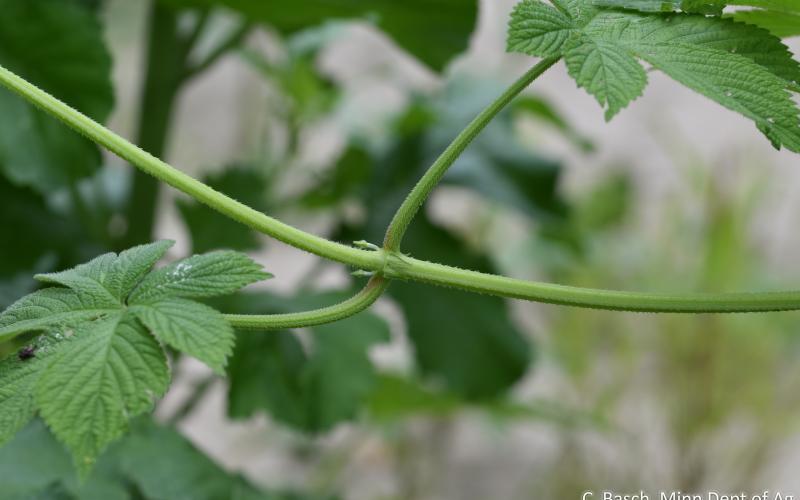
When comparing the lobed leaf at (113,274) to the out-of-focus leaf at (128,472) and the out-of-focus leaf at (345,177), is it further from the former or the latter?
the out-of-focus leaf at (345,177)

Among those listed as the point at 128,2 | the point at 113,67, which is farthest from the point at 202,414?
the point at 113,67

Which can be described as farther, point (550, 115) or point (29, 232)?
point (550, 115)

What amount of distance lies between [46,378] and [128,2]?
110 inches

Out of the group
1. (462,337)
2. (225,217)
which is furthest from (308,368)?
(462,337)

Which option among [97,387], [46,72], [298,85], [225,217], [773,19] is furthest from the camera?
[298,85]

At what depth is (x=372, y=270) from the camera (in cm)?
35

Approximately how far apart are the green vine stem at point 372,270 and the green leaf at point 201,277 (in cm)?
1

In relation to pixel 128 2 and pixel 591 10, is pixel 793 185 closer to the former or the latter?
pixel 128 2

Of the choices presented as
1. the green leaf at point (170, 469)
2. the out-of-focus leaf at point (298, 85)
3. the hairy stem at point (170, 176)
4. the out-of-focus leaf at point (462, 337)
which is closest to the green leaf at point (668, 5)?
the hairy stem at point (170, 176)

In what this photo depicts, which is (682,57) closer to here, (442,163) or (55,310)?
(442,163)

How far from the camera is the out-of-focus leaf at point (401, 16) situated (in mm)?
746

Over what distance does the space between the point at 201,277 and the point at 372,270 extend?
0.19 feet

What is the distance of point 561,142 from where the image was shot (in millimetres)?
2971

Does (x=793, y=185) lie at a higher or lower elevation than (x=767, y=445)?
higher
